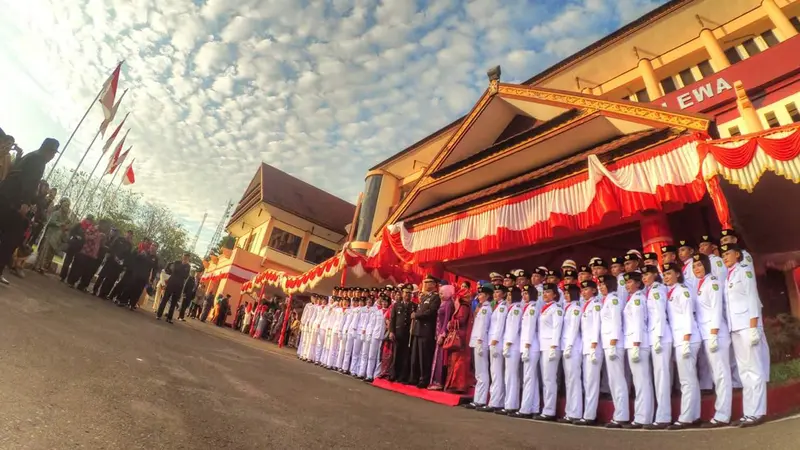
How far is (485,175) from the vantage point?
8.35m

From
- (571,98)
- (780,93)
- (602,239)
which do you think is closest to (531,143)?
(571,98)

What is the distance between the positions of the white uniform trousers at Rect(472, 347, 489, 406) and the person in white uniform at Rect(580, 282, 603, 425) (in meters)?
1.46

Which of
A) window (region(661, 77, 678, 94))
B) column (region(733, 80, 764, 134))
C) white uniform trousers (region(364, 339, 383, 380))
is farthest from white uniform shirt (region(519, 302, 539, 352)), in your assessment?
window (region(661, 77, 678, 94))

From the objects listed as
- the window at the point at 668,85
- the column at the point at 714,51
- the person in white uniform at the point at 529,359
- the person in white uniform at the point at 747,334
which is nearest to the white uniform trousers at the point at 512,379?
the person in white uniform at the point at 529,359

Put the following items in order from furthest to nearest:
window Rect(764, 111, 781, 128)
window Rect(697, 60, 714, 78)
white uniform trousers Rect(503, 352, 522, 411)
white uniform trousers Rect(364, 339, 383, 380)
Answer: window Rect(697, 60, 714, 78)
window Rect(764, 111, 781, 128)
white uniform trousers Rect(364, 339, 383, 380)
white uniform trousers Rect(503, 352, 522, 411)

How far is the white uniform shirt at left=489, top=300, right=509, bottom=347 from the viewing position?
5918 millimetres

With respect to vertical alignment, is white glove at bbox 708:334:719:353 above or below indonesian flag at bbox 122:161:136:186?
below

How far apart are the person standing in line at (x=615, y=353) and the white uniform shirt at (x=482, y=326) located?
1.85 metres

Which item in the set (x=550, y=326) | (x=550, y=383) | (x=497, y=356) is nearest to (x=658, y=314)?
(x=550, y=326)

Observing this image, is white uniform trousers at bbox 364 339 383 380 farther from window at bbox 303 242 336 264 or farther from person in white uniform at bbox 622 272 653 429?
window at bbox 303 242 336 264

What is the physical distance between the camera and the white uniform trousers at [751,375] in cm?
357

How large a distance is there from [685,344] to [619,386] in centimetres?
87

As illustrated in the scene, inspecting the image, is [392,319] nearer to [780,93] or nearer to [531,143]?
[531,143]

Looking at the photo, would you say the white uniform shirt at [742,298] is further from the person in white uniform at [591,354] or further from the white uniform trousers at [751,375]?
the person in white uniform at [591,354]
